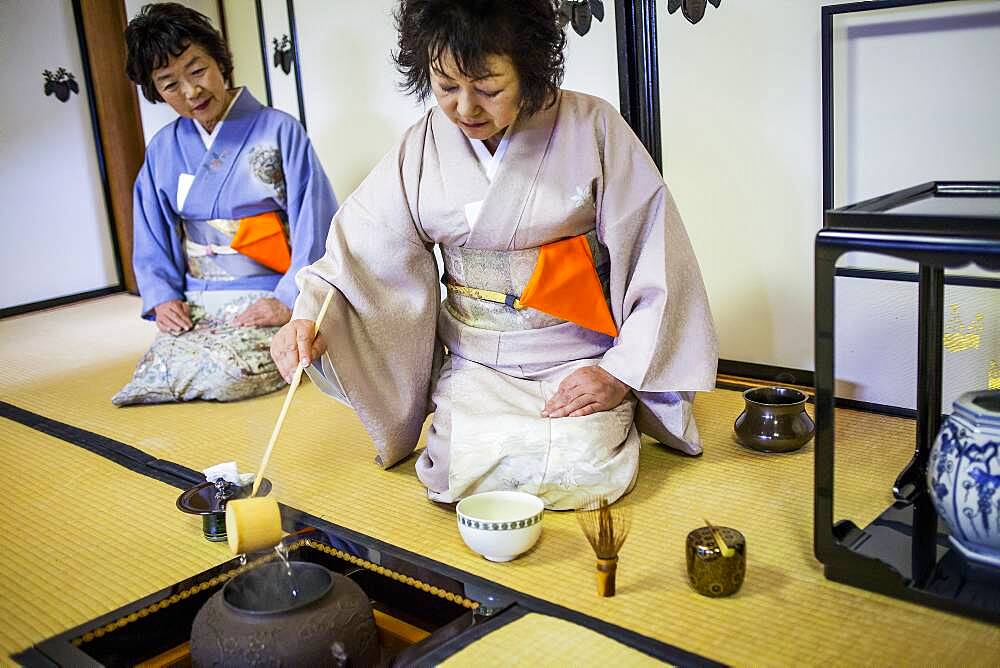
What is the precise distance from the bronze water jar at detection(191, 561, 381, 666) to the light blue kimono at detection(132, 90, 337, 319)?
2.00 m

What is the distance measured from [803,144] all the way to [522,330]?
3.60 ft

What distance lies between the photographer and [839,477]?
257 cm

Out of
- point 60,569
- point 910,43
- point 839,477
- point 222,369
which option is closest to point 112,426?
point 222,369

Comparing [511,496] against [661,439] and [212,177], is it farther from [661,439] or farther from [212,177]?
[212,177]

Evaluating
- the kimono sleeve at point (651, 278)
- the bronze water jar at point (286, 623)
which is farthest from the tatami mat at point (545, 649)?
the kimono sleeve at point (651, 278)

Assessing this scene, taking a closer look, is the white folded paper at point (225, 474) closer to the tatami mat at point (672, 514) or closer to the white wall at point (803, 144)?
the tatami mat at point (672, 514)

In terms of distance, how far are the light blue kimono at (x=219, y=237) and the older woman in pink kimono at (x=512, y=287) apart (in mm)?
1053

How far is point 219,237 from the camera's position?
3.99 meters

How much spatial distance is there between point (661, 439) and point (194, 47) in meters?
2.14

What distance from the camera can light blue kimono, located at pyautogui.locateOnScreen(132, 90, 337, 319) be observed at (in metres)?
3.88

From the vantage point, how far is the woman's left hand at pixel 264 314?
3.88m

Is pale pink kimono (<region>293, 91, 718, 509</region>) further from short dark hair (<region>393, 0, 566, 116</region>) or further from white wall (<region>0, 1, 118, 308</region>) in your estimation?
white wall (<region>0, 1, 118, 308</region>)

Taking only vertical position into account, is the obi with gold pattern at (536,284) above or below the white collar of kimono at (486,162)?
below

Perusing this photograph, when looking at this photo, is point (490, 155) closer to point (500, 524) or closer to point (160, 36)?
point (500, 524)
